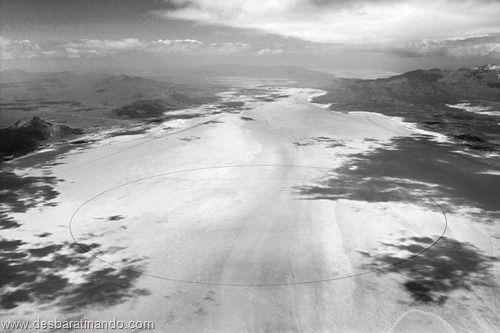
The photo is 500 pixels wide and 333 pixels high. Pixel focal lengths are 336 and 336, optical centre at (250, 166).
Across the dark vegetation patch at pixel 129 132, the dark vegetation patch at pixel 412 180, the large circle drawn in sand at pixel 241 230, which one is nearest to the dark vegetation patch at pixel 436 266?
the large circle drawn in sand at pixel 241 230

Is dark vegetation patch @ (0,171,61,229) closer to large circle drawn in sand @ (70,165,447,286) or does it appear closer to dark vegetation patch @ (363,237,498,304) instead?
large circle drawn in sand @ (70,165,447,286)

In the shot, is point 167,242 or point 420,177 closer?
point 167,242

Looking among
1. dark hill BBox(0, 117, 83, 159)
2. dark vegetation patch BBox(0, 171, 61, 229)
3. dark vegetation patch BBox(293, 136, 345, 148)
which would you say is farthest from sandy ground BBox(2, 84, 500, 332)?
dark hill BBox(0, 117, 83, 159)

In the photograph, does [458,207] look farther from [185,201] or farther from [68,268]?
[68,268]

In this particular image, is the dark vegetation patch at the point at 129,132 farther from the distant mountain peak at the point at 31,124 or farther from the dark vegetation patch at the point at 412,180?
the dark vegetation patch at the point at 412,180

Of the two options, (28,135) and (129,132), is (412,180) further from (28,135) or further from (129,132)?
(28,135)

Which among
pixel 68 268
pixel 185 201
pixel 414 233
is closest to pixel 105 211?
pixel 185 201

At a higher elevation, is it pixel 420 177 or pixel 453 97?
pixel 453 97
